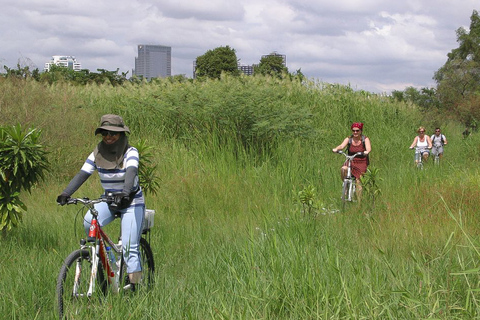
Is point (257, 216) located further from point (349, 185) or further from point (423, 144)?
point (423, 144)

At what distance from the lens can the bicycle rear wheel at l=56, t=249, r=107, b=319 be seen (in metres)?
4.52

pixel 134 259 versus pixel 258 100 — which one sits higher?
pixel 258 100

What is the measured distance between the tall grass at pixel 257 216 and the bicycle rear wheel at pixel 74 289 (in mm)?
199

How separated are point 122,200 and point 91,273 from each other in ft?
2.85

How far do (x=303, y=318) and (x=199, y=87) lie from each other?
39.8ft

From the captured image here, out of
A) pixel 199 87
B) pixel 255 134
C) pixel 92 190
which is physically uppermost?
pixel 199 87

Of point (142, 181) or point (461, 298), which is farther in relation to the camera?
point (142, 181)

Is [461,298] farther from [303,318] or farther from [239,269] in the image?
[239,269]

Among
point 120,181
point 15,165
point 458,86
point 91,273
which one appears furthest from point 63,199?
point 458,86

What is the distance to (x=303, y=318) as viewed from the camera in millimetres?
4309

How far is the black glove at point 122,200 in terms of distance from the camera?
513 centimetres

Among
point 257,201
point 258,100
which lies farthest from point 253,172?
point 258,100

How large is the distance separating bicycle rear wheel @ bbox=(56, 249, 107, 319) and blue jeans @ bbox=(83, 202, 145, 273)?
371mm

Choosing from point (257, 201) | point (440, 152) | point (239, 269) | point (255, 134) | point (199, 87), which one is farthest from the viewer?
point (440, 152)
